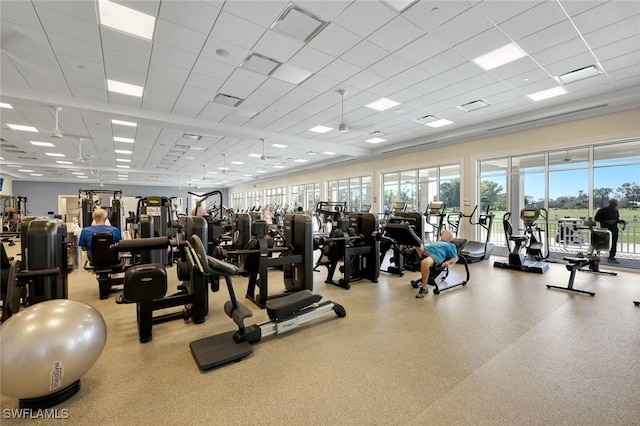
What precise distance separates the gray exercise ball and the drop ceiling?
136 inches

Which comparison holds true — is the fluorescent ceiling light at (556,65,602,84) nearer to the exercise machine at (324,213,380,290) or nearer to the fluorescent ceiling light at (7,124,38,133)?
the exercise machine at (324,213,380,290)

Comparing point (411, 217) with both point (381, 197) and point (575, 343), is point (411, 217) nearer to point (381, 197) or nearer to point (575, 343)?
point (575, 343)

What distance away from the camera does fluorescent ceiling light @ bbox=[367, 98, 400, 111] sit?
252 inches

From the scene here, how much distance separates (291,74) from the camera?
16.8ft

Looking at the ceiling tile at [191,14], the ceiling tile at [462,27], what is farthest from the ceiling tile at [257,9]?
the ceiling tile at [462,27]

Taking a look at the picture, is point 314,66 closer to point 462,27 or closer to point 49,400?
point 462,27

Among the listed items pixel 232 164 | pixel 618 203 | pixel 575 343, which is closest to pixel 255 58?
pixel 575 343

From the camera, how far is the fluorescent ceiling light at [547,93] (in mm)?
5723

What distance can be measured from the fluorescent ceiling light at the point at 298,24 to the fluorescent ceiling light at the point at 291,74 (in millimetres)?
876

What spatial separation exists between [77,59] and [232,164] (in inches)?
402

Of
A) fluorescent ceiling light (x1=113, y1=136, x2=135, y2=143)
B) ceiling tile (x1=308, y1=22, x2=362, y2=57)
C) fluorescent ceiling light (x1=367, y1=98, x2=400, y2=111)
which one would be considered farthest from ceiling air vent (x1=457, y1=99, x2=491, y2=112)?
fluorescent ceiling light (x1=113, y1=136, x2=135, y2=143)

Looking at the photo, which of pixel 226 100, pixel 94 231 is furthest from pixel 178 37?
pixel 94 231

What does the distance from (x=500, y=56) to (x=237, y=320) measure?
542 centimetres

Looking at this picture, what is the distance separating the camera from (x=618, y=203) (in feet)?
21.4
